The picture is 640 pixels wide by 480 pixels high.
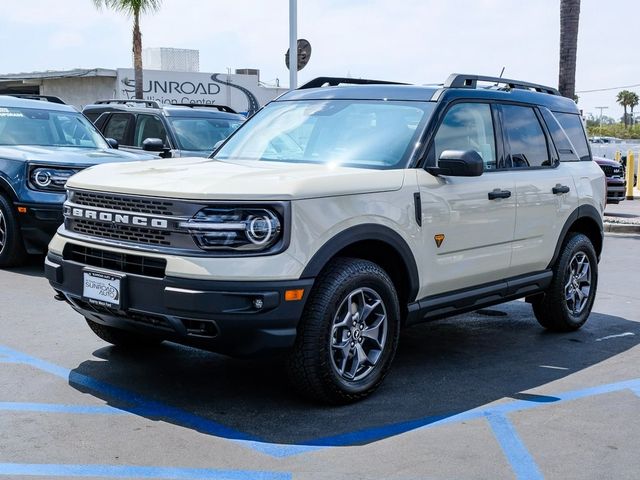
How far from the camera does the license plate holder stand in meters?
4.84

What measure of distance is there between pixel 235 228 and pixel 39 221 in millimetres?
5171

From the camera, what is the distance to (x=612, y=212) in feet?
60.7

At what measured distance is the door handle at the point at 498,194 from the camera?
19.8 feet

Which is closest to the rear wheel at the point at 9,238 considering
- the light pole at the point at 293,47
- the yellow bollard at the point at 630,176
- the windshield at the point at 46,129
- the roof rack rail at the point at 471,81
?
the windshield at the point at 46,129

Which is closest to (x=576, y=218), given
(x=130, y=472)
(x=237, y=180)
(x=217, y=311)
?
(x=237, y=180)

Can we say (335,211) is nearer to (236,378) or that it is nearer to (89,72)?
(236,378)

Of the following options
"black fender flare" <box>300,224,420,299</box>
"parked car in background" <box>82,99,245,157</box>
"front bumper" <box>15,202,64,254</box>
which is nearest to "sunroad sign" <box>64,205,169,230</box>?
"black fender flare" <box>300,224,420,299</box>

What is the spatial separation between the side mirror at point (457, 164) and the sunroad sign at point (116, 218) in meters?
1.80

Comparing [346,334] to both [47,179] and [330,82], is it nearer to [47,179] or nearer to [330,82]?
[330,82]

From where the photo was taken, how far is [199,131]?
1255 cm

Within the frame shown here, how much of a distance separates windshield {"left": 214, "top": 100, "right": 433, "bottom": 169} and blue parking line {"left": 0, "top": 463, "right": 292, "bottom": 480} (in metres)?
2.19

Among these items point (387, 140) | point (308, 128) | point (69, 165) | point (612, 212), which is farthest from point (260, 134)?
point (612, 212)

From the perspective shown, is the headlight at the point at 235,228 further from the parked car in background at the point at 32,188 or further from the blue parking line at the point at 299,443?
the parked car in background at the point at 32,188

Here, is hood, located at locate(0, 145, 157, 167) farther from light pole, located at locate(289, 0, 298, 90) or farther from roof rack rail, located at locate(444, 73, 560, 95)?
light pole, located at locate(289, 0, 298, 90)
